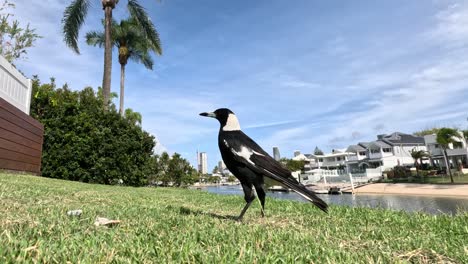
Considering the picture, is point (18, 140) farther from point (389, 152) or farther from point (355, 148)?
point (355, 148)

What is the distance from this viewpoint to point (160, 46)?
20.7 meters

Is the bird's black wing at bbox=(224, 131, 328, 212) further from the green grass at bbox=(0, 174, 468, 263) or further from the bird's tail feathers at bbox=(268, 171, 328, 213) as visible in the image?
the green grass at bbox=(0, 174, 468, 263)

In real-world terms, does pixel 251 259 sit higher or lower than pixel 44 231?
lower

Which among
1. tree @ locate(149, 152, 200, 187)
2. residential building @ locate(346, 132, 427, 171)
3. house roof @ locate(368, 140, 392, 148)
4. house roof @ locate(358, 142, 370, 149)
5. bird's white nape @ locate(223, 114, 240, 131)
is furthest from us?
house roof @ locate(358, 142, 370, 149)

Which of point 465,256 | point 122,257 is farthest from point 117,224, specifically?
point 465,256

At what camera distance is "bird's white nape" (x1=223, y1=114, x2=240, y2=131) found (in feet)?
13.7

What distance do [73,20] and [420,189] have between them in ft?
114

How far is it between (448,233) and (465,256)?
4.70 feet

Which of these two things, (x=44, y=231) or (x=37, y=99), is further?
(x=37, y=99)

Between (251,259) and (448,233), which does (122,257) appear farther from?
(448,233)

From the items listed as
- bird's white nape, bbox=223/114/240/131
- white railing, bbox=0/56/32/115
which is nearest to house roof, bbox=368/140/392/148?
white railing, bbox=0/56/32/115

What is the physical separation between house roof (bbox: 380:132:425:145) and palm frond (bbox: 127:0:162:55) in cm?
5688

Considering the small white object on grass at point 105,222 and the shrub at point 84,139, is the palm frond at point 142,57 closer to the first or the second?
the shrub at point 84,139

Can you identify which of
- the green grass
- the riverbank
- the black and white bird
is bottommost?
the riverbank
